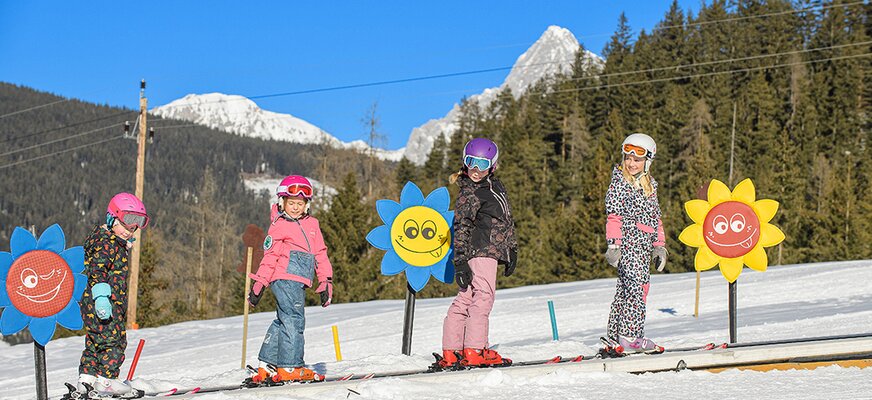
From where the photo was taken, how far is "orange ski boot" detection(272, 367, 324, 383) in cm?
610

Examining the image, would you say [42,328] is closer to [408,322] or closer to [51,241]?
[51,241]

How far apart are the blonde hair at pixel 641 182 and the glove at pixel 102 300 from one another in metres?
4.35

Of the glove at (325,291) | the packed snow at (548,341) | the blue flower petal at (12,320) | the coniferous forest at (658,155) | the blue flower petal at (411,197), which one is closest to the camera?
the packed snow at (548,341)

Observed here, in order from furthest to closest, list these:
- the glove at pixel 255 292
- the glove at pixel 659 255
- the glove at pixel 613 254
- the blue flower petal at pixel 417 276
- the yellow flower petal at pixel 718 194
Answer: the yellow flower petal at pixel 718 194 < the blue flower petal at pixel 417 276 < the glove at pixel 659 255 < the glove at pixel 613 254 < the glove at pixel 255 292

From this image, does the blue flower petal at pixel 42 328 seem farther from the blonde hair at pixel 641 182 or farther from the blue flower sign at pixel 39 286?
the blonde hair at pixel 641 182

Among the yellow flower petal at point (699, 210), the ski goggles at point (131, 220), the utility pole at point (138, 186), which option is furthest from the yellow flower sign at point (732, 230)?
the utility pole at point (138, 186)

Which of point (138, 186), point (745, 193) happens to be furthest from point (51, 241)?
point (138, 186)

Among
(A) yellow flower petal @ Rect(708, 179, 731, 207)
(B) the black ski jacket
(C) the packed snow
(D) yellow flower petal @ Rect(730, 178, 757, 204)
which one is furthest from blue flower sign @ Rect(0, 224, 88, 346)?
(D) yellow flower petal @ Rect(730, 178, 757, 204)

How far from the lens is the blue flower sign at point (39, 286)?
5.80 metres

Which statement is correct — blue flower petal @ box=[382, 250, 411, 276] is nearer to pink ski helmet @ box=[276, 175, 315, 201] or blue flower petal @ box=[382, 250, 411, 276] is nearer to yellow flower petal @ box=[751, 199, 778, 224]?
pink ski helmet @ box=[276, 175, 315, 201]

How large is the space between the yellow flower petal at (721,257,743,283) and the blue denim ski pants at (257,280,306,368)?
4162mm

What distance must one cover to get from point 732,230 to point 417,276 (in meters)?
3.12

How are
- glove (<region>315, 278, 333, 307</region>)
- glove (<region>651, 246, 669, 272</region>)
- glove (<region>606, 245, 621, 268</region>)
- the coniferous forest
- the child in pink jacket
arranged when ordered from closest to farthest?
the child in pink jacket < glove (<region>315, 278, 333, 307</region>) < glove (<region>606, 245, 621, 268</region>) < glove (<region>651, 246, 669, 272</region>) < the coniferous forest

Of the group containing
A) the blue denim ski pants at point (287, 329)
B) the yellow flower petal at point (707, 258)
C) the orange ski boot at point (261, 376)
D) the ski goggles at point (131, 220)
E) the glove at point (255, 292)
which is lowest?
the orange ski boot at point (261, 376)
